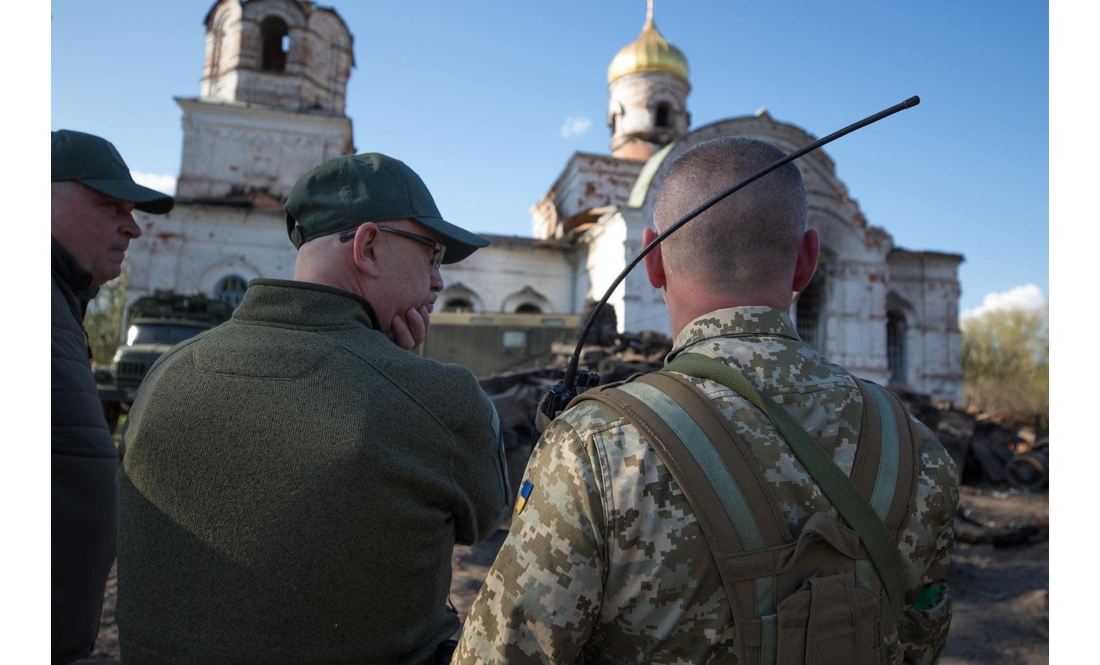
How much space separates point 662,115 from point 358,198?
28154mm

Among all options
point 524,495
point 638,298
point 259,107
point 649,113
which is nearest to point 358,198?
point 524,495

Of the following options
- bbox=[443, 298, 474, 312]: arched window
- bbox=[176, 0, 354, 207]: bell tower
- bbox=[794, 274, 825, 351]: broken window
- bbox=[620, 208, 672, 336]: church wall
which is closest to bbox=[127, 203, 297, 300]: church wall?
bbox=[176, 0, 354, 207]: bell tower

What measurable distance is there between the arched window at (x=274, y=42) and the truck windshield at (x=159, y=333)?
15681 millimetres

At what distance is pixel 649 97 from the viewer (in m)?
27.5

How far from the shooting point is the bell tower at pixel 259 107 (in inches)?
858

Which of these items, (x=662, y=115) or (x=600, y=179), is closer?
(x=600, y=179)

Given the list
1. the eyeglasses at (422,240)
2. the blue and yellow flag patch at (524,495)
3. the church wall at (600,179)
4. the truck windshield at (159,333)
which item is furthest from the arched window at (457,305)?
the blue and yellow flag patch at (524,495)

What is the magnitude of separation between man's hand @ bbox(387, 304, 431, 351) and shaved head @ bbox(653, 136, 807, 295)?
661 mm

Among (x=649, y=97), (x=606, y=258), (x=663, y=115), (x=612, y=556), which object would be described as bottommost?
(x=612, y=556)

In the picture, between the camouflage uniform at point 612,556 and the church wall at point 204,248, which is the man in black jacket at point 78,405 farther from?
the church wall at point 204,248

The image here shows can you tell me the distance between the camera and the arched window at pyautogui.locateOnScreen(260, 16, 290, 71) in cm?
2281

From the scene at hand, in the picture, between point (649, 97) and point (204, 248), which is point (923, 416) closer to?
point (649, 97)

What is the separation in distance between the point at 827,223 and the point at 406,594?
24.2m

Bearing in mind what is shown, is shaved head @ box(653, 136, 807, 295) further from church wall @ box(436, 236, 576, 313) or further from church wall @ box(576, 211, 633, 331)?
church wall @ box(436, 236, 576, 313)
